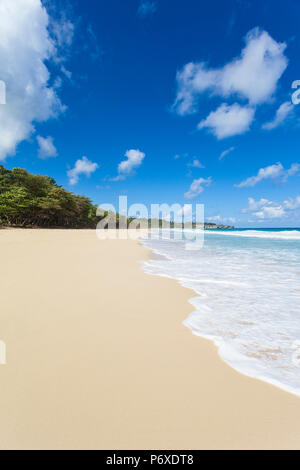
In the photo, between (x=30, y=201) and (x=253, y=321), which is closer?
(x=253, y=321)

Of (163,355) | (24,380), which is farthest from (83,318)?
(163,355)

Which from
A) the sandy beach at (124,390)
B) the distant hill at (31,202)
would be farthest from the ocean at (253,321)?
the distant hill at (31,202)

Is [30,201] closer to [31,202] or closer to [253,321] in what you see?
[31,202]

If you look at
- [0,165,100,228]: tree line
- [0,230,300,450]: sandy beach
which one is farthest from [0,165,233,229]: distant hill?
[0,230,300,450]: sandy beach

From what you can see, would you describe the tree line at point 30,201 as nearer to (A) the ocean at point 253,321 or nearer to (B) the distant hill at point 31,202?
(B) the distant hill at point 31,202

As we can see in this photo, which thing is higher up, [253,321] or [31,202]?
[31,202]

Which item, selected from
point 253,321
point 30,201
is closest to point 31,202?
point 30,201

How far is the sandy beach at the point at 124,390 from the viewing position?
0.98m

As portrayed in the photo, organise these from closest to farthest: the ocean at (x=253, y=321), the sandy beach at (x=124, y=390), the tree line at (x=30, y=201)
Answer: the sandy beach at (x=124, y=390) → the ocean at (x=253, y=321) → the tree line at (x=30, y=201)

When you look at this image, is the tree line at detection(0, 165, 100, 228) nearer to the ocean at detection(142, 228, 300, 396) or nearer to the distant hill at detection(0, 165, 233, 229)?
the distant hill at detection(0, 165, 233, 229)

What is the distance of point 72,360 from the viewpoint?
1519 millimetres

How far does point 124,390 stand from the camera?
1.25 m

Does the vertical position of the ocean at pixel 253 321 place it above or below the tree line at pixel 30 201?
below

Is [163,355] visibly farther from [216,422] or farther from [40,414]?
[40,414]
